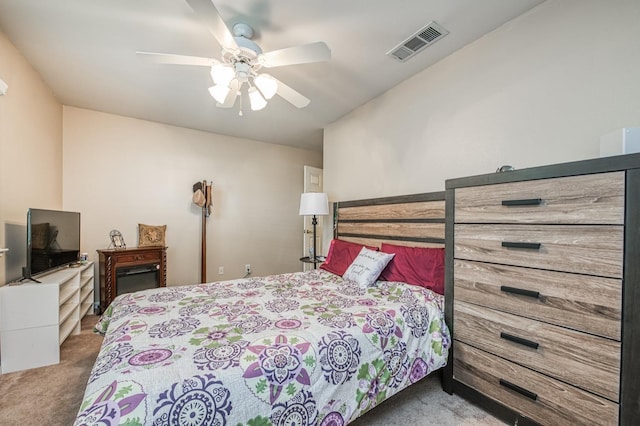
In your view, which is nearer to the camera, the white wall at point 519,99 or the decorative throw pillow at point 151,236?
the white wall at point 519,99

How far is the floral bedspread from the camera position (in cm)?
93

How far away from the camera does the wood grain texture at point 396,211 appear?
234cm

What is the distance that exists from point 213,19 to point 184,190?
3.09m

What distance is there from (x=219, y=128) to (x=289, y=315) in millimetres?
3423

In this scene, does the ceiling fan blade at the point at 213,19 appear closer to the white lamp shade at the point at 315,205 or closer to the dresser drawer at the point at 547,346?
the white lamp shade at the point at 315,205

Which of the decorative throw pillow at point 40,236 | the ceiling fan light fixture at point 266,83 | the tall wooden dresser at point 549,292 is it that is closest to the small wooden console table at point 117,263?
the decorative throw pillow at point 40,236

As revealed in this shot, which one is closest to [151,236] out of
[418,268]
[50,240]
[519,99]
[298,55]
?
[50,240]

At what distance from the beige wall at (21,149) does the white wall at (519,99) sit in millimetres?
3340

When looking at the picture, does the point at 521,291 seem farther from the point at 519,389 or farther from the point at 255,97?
the point at 255,97

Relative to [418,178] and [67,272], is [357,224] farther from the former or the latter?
[67,272]

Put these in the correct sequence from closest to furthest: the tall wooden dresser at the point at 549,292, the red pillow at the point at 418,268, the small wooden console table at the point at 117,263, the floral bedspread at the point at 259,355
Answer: the floral bedspread at the point at 259,355 → the tall wooden dresser at the point at 549,292 → the red pillow at the point at 418,268 → the small wooden console table at the point at 117,263

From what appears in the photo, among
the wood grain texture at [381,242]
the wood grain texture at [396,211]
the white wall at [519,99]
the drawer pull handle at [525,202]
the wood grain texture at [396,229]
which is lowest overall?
the wood grain texture at [381,242]

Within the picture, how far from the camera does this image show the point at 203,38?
205 cm

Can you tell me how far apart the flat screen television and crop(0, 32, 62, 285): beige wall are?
0.53 ft
